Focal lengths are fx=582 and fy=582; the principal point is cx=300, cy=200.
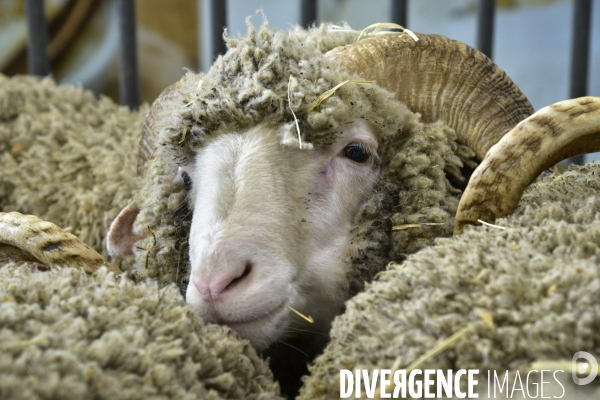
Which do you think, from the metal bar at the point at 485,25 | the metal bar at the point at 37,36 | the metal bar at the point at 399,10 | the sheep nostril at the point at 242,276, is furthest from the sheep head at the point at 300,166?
the metal bar at the point at 37,36

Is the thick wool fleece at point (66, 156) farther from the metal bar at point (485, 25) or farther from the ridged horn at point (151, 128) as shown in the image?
the metal bar at point (485, 25)

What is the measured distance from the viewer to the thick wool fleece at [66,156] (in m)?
2.33

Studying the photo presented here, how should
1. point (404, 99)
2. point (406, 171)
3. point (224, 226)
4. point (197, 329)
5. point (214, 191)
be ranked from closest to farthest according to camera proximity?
point (197, 329)
point (224, 226)
point (214, 191)
point (406, 171)
point (404, 99)

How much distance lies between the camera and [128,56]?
3062 millimetres

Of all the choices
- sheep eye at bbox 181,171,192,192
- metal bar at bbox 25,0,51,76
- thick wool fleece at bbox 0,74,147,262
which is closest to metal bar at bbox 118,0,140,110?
thick wool fleece at bbox 0,74,147,262

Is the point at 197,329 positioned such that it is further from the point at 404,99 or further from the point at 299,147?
the point at 404,99

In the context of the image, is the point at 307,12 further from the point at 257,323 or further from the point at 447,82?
the point at 257,323

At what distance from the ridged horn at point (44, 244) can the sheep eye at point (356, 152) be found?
27.7 inches

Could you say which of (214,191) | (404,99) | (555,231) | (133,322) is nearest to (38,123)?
(214,191)

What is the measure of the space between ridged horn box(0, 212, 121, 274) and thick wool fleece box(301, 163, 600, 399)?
0.69 m

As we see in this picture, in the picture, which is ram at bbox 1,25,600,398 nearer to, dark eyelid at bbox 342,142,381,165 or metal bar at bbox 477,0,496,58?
dark eyelid at bbox 342,142,381,165

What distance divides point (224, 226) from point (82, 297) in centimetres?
38

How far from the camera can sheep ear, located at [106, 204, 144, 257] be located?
1.96 meters

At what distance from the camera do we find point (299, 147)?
1.46 m
